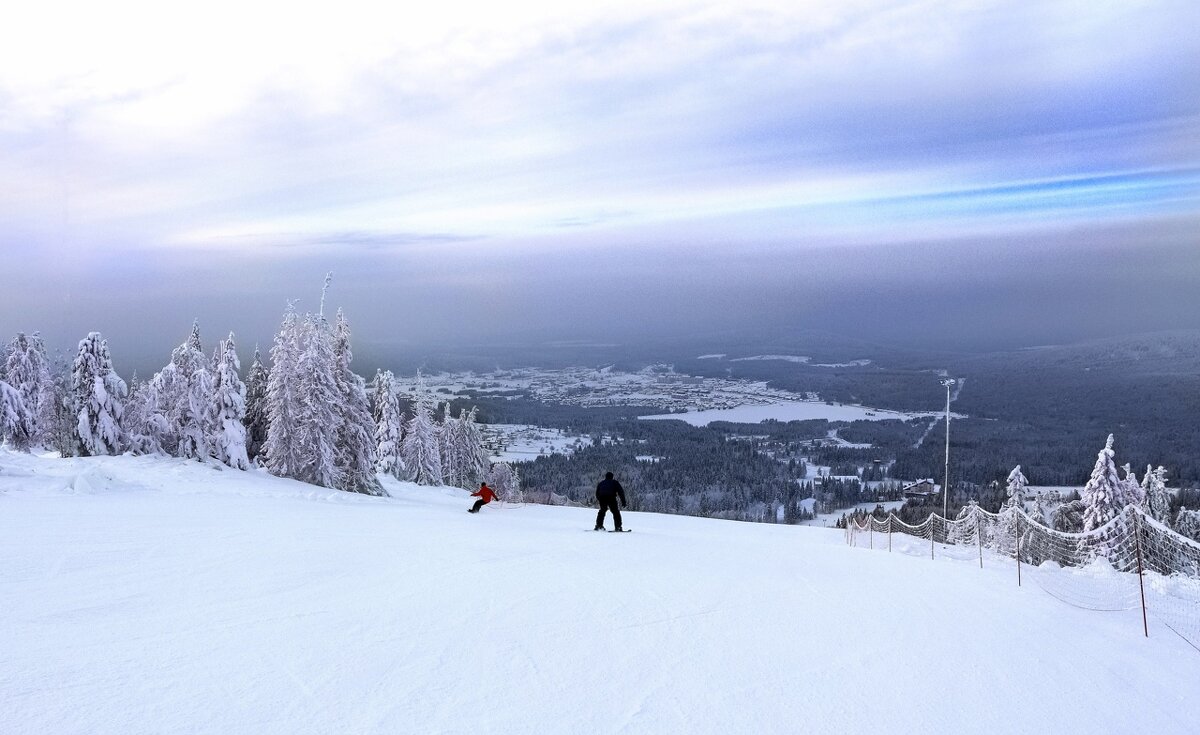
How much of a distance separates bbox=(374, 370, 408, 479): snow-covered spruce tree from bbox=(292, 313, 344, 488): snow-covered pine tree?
1383 centimetres

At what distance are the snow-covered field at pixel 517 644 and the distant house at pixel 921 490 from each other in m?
121

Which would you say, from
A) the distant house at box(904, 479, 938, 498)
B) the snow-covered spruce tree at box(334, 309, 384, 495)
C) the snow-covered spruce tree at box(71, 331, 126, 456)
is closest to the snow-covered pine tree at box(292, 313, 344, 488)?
the snow-covered spruce tree at box(334, 309, 384, 495)

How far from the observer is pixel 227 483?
19359 millimetres

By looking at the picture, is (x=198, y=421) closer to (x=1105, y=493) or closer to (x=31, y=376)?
(x=31, y=376)

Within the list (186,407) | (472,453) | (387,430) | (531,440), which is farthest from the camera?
(531,440)

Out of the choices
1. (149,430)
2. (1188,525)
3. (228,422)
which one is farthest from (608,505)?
(1188,525)

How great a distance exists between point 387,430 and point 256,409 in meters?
10.0

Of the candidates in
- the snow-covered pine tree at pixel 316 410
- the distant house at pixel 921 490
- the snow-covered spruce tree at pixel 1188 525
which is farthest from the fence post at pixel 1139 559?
the distant house at pixel 921 490

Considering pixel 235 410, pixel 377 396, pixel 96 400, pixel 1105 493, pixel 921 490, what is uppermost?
pixel 96 400

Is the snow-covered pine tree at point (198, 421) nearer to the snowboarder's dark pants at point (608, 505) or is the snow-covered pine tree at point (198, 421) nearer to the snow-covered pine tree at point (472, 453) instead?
the snowboarder's dark pants at point (608, 505)

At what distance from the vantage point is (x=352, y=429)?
3369 cm

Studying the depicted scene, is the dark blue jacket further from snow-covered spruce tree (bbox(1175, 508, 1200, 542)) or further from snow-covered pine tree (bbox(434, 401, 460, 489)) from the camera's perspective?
snow-covered spruce tree (bbox(1175, 508, 1200, 542))

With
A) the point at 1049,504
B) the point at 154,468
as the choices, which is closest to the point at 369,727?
the point at 154,468

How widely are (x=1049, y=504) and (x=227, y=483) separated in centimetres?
10528
